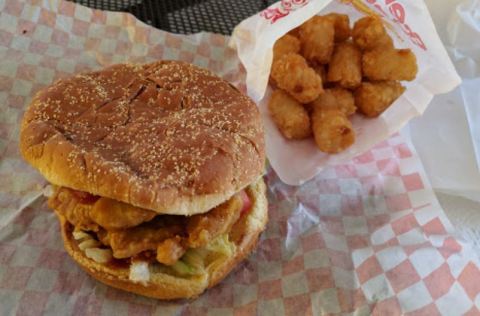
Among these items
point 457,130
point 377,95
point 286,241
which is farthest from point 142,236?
point 457,130

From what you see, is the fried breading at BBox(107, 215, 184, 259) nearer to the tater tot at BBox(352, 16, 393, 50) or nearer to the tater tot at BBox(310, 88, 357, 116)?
the tater tot at BBox(310, 88, 357, 116)

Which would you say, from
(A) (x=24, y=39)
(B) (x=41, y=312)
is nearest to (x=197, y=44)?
(A) (x=24, y=39)

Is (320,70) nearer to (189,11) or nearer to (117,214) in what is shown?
(189,11)

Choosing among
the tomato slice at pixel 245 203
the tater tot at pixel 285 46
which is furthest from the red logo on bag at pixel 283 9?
the tomato slice at pixel 245 203

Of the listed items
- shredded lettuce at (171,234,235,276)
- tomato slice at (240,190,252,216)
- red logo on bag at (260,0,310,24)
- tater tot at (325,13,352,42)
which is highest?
red logo on bag at (260,0,310,24)

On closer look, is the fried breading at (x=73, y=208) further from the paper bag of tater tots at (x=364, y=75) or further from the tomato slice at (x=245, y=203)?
the paper bag of tater tots at (x=364, y=75)

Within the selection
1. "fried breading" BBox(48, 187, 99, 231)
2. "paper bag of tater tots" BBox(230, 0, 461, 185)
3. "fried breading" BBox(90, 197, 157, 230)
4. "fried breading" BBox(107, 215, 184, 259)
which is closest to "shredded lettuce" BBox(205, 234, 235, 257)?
"fried breading" BBox(107, 215, 184, 259)
